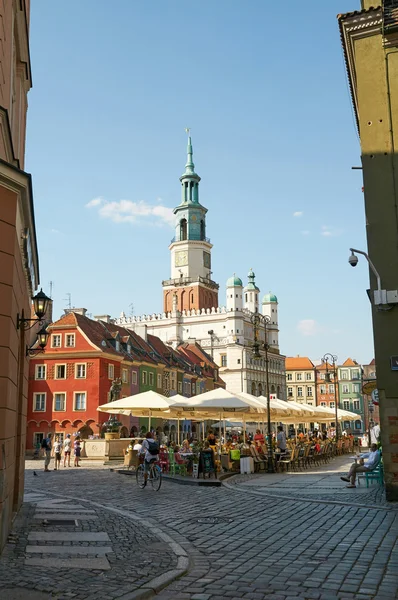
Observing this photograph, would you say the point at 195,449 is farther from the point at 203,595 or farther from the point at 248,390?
the point at 248,390

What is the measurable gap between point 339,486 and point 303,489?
1.30 meters

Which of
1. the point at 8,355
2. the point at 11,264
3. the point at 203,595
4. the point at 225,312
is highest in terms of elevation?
the point at 225,312

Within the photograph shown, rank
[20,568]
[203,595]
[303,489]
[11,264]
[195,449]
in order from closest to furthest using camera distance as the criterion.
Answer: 1. [203,595]
2. [20,568]
3. [11,264]
4. [303,489]
5. [195,449]

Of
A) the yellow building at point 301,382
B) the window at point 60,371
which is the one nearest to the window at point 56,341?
the window at point 60,371

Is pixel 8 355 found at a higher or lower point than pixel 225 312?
lower

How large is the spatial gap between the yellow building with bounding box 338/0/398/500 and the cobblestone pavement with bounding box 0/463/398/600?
4.11 m

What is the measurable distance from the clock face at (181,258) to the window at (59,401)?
2815 inches

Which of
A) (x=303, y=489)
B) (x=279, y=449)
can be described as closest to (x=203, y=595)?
(x=303, y=489)

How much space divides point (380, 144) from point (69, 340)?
38.3 meters

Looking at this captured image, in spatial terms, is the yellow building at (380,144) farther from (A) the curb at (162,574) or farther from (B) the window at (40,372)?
(B) the window at (40,372)

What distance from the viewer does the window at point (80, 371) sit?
50.2m

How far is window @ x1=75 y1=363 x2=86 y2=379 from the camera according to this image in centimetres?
5019

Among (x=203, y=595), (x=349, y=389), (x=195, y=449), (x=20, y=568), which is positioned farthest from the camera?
(x=349, y=389)

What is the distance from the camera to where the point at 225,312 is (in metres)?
111
